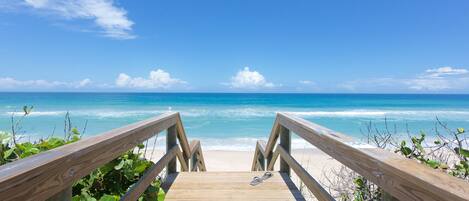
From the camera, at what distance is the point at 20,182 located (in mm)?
935

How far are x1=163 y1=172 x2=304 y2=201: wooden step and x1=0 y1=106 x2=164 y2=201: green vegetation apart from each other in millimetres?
Result: 620

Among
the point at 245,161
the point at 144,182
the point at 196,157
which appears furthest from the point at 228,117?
the point at 144,182

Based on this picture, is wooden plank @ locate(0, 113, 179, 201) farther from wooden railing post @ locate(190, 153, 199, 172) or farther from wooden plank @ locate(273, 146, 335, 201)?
wooden railing post @ locate(190, 153, 199, 172)

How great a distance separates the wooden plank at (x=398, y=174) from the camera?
35.6 inches

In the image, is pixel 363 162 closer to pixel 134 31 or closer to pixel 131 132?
pixel 131 132

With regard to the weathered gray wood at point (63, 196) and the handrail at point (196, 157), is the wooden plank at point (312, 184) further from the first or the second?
the handrail at point (196, 157)

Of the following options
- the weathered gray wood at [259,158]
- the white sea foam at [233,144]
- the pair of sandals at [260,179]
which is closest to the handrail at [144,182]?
the pair of sandals at [260,179]

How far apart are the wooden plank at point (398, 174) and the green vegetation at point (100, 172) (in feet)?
4.18

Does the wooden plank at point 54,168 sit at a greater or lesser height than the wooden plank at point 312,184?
greater

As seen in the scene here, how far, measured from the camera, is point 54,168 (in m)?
1.12

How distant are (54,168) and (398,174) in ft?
3.71

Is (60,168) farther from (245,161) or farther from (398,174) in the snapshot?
(245,161)

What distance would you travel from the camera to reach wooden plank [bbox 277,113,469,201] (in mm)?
904

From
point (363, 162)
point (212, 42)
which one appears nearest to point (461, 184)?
point (363, 162)
